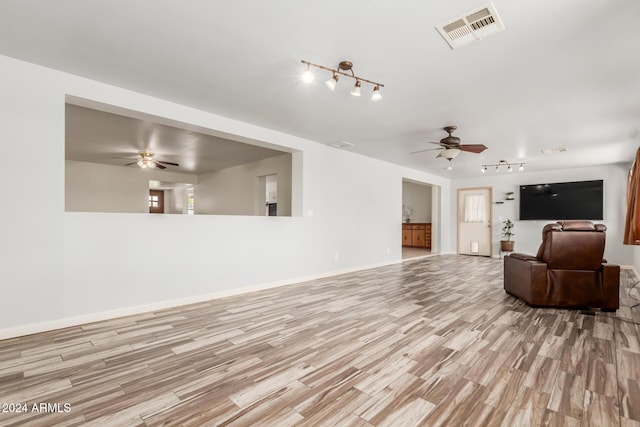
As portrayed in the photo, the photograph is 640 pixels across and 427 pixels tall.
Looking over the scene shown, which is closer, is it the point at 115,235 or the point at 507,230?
the point at 115,235

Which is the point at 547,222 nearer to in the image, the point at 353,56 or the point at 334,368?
the point at 353,56

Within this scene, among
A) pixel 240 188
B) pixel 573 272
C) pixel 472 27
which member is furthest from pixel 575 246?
pixel 240 188

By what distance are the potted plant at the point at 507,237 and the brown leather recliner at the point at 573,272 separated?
5014 millimetres

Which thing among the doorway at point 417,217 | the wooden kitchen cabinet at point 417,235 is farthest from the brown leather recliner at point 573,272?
the wooden kitchen cabinet at point 417,235

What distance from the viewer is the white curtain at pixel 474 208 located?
30.9 ft

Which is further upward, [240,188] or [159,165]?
[159,165]

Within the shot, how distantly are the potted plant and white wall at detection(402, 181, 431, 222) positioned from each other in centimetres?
308

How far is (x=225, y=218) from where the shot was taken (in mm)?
4363

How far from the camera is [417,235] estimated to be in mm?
11508

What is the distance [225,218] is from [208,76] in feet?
6.48

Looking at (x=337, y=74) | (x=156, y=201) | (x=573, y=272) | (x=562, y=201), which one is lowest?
(x=573, y=272)

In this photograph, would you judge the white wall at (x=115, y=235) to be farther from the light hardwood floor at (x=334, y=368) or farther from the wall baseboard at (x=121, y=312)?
the light hardwood floor at (x=334, y=368)

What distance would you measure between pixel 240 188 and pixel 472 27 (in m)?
6.43

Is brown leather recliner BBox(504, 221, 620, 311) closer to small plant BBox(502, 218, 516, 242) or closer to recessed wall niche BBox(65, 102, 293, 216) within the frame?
recessed wall niche BBox(65, 102, 293, 216)
